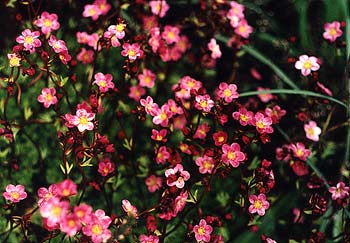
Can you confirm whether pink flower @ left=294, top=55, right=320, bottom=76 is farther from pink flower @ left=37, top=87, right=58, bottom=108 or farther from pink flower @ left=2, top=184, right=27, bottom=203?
pink flower @ left=2, top=184, right=27, bottom=203

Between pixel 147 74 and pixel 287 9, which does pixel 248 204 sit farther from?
pixel 287 9

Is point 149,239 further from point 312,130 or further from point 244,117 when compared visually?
point 312,130

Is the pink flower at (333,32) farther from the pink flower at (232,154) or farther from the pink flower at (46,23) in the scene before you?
the pink flower at (46,23)

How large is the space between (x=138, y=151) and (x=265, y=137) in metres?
0.72

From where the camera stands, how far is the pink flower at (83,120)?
6.49 ft

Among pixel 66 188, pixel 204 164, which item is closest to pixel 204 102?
pixel 204 164

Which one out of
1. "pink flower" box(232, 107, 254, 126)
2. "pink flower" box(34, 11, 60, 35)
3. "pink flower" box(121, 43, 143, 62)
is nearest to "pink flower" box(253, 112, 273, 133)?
"pink flower" box(232, 107, 254, 126)

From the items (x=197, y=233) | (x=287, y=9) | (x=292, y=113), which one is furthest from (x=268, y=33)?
(x=197, y=233)

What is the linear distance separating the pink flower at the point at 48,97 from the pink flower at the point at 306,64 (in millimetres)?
970

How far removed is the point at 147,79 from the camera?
8.43 feet

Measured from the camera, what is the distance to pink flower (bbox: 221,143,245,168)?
200cm

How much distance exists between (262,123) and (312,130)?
414mm

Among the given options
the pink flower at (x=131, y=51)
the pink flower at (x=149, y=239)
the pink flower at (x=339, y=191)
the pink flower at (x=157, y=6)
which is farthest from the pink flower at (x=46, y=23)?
the pink flower at (x=339, y=191)

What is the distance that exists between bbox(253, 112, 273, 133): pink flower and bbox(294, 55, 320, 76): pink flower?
36cm
